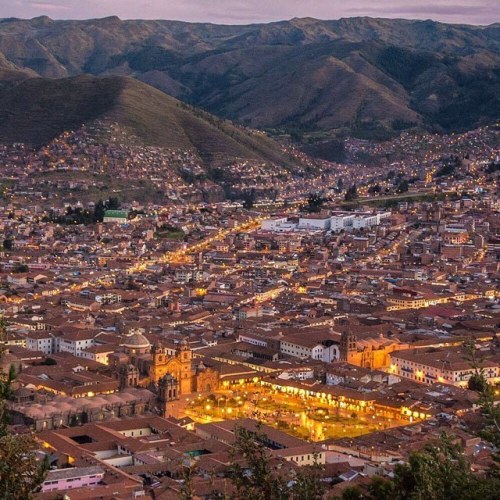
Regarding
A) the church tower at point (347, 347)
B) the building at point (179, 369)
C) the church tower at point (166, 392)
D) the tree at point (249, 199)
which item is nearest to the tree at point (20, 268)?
the church tower at point (347, 347)

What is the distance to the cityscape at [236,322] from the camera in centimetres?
1930

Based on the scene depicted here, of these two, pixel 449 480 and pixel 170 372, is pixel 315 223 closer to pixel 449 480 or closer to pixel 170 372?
pixel 170 372

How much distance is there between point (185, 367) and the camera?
94.9 feet

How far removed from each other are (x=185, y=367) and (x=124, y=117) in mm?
65433

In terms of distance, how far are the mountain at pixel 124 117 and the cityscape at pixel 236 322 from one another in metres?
0.51

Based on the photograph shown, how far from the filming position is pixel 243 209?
75.8m

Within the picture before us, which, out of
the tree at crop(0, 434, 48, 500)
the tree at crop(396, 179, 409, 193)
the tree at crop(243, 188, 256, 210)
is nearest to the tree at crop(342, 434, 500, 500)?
the tree at crop(0, 434, 48, 500)

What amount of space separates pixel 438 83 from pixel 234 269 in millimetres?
99088

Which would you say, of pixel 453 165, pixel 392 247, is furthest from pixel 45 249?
pixel 453 165

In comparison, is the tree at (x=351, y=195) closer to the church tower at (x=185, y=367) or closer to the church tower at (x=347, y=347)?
the church tower at (x=347, y=347)

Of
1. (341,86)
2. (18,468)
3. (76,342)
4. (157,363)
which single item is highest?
(341,86)

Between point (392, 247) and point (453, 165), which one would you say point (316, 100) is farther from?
point (392, 247)

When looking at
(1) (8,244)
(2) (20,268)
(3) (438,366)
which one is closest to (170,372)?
(3) (438,366)

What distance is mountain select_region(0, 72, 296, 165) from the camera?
9162cm
